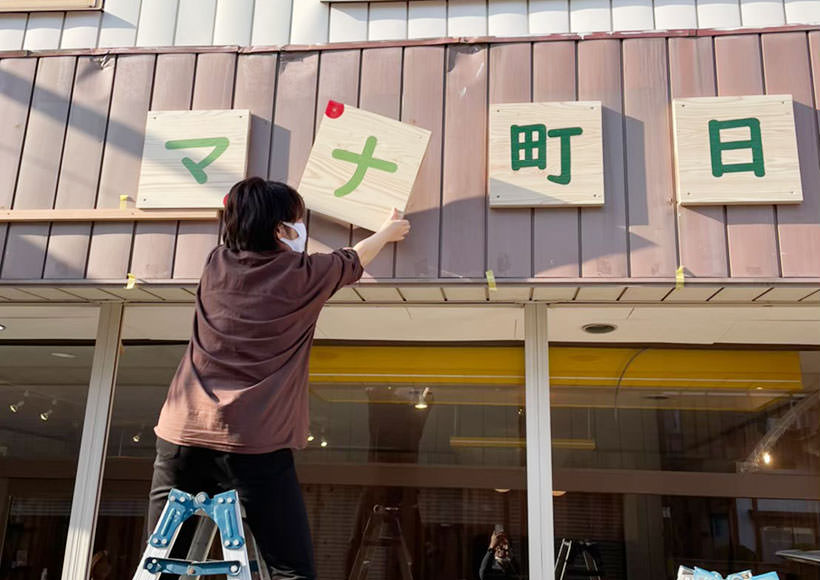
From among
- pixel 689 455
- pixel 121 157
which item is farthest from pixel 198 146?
pixel 689 455

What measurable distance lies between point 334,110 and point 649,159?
1.04 metres

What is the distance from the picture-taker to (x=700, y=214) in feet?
7.89

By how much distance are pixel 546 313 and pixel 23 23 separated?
228 centimetres

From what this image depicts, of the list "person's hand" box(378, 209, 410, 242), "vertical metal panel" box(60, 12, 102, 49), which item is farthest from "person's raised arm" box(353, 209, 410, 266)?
"vertical metal panel" box(60, 12, 102, 49)

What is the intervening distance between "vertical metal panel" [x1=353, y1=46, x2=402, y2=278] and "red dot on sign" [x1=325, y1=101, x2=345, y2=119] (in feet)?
0.24

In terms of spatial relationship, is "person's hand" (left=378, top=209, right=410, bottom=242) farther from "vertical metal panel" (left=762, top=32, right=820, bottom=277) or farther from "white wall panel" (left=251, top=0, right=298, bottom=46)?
"vertical metal panel" (left=762, top=32, right=820, bottom=277)

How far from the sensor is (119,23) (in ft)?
9.65

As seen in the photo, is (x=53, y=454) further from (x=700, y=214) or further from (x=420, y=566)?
(x=700, y=214)

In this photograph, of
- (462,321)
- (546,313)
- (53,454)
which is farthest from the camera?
(53,454)

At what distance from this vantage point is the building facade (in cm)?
247

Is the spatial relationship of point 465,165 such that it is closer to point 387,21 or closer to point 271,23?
point 387,21

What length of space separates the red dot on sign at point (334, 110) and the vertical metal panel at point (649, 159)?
3.07 ft

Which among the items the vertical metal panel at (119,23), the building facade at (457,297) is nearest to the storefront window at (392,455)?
the building facade at (457,297)

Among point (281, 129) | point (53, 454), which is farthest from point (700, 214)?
point (53, 454)
